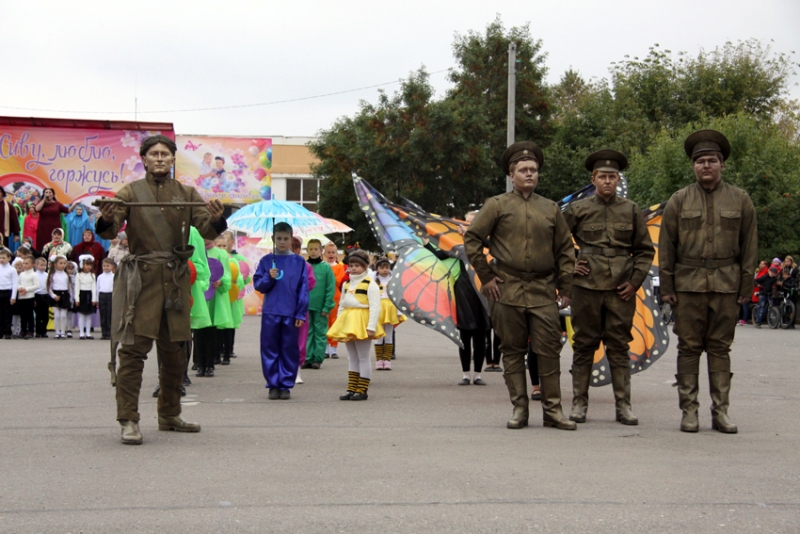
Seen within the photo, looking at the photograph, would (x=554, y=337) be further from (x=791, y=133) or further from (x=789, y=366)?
(x=791, y=133)

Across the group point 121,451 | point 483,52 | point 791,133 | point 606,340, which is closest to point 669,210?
point 606,340

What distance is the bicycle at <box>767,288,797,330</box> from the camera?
83.5 feet

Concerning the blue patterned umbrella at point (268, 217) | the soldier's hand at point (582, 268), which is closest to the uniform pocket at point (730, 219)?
the soldier's hand at point (582, 268)

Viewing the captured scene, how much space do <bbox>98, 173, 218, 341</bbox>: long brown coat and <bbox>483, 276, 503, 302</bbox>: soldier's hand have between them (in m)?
2.07

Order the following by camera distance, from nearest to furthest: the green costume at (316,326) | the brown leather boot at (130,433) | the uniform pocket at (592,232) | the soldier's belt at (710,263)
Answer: the brown leather boot at (130,433), the soldier's belt at (710,263), the uniform pocket at (592,232), the green costume at (316,326)

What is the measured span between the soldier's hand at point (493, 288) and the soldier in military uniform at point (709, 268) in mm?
1269

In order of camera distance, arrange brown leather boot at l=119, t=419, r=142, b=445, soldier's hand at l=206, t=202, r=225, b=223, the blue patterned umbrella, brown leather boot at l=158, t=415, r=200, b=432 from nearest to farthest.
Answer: brown leather boot at l=119, t=419, r=142, b=445 → soldier's hand at l=206, t=202, r=225, b=223 → brown leather boot at l=158, t=415, r=200, b=432 → the blue patterned umbrella

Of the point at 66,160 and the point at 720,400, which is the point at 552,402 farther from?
the point at 66,160

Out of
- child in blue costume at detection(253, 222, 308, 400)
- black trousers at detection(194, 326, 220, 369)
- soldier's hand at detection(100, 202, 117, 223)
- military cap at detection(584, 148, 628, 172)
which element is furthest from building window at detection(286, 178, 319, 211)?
soldier's hand at detection(100, 202, 117, 223)

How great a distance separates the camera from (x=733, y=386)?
1132cm

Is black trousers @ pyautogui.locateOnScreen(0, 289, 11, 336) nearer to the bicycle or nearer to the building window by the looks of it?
the bicycle

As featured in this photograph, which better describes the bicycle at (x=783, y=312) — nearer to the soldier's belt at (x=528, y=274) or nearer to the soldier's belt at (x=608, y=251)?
the soldier's belt at (x=608, y=251)

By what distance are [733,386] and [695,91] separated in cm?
3786

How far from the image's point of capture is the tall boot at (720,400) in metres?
7.86
